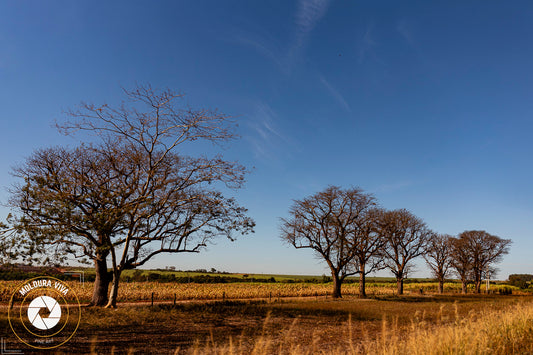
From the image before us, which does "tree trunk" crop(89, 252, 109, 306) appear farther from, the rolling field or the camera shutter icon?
the camera shutter icon

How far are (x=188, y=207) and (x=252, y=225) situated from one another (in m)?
4.87

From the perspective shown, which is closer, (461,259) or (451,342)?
(451,342)

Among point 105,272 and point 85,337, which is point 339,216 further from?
point 85,337

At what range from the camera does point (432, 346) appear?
6906mm

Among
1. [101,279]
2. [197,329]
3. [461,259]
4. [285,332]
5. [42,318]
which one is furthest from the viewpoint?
[461,259]

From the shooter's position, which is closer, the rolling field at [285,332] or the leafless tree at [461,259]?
the rolling field at [285,332]

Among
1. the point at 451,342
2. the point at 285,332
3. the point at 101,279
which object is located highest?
the point at 451,342

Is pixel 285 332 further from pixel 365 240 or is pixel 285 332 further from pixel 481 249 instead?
pixel 481 249

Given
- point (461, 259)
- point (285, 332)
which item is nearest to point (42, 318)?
point (285, 332)

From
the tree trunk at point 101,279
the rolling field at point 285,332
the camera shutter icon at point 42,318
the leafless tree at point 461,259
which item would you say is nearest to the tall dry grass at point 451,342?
the rolling field at point 285,332

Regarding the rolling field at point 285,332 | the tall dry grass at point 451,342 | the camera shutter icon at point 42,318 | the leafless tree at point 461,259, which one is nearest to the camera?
the tall dry grass at point 451,342

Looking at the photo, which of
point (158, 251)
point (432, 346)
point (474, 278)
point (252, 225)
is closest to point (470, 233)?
point (474, 278)

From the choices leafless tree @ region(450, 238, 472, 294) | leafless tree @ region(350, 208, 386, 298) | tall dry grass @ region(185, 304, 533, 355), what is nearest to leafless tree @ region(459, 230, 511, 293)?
leafless tree @ region(450, 238, 472, 294)

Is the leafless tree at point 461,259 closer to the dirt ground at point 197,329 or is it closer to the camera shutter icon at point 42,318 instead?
the dirt ground at point 197,329
